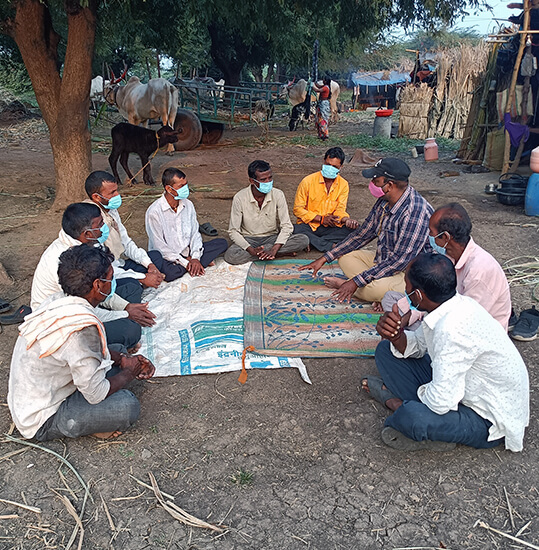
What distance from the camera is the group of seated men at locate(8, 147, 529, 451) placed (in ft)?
7.38

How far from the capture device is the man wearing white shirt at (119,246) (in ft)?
12.9

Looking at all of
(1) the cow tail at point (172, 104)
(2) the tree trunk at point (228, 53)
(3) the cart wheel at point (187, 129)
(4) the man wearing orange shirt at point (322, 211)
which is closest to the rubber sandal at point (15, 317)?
(4) the man wearing orange shirt at point (322, 211)

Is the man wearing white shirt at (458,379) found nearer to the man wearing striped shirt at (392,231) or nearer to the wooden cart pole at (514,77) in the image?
the man wearing striped shirt at (392,231)

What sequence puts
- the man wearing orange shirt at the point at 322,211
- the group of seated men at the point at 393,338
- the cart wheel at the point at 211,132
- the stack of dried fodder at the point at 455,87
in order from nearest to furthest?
the group of seated men at the point at 393,338, the man wearing orange shirt at the point at 322,211, the stack of dried fodder at the point at 455,87, the cart wheel at the point at 211,132

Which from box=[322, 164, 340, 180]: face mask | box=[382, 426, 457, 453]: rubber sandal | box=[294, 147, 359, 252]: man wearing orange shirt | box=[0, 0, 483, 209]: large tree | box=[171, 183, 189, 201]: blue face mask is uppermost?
box=[0, 0, 483, 209]: large tree

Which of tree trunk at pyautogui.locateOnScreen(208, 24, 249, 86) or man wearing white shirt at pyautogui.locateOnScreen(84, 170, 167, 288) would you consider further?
tree trunk at pyautogui.locateOnScreen(208, 24, 249, 86)

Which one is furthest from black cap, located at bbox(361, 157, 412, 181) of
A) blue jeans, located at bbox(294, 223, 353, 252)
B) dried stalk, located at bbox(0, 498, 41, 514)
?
dried stalk, located at bbox(0, 498, 41, 514)

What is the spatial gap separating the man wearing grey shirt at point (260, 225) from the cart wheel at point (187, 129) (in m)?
8.07

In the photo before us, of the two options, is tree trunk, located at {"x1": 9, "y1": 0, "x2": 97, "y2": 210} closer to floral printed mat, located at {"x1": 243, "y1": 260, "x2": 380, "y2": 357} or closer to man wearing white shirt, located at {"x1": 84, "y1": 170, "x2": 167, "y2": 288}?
man wearing white shirt, located at {"x1": 84, "y1": 170, "x2": 167, "y2": 288}

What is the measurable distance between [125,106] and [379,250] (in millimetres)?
8578

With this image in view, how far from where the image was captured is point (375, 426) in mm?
2736

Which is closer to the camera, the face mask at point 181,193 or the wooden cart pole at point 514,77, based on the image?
the face mask at point 181,193

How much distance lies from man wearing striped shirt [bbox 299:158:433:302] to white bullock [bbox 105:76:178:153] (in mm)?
7406

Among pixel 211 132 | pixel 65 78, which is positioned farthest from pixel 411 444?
pixel 211 132
